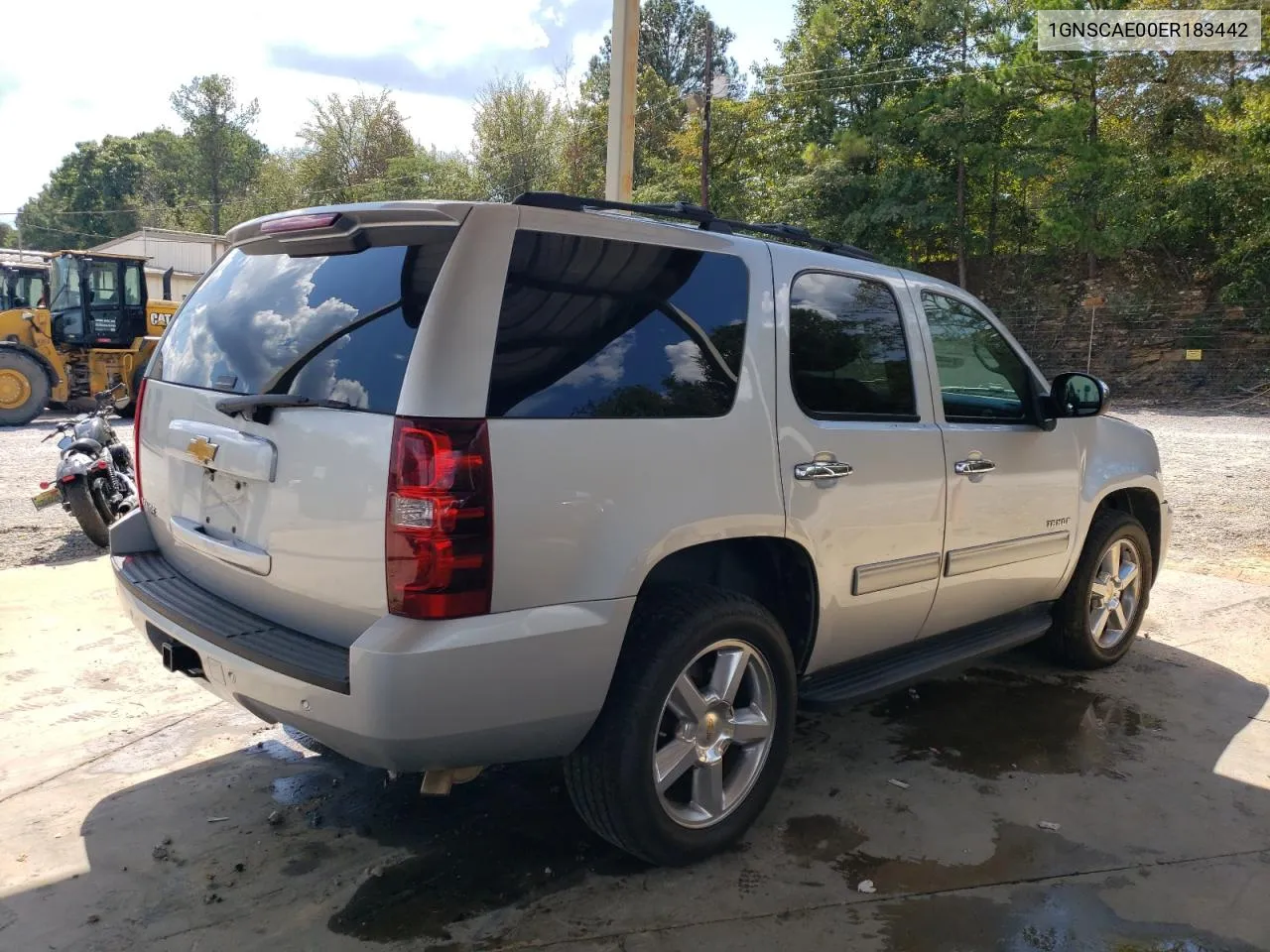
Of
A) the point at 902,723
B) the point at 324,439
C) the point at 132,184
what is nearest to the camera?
the point at 324,439

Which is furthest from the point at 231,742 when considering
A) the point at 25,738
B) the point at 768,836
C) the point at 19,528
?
the point at 19,528

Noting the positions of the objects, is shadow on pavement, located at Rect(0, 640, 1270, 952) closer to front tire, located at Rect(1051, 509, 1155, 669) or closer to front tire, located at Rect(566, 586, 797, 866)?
front tire, located at Rect(566, 586, 797, 866)

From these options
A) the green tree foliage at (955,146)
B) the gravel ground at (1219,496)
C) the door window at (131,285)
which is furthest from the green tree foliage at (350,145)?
the gravel ground at (1219,496)

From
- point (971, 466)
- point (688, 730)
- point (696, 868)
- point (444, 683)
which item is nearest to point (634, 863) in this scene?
point (696, 868)

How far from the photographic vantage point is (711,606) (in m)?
2.88

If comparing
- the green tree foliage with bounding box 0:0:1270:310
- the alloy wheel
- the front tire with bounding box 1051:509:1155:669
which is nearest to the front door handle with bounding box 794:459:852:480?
the alloy wheel

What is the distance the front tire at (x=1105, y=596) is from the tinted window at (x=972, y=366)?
102 cm

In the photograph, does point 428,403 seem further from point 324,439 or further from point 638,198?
point 638,198

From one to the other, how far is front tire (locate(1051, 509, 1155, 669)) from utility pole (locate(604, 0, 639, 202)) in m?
4.67

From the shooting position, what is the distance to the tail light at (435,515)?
7.70 ft

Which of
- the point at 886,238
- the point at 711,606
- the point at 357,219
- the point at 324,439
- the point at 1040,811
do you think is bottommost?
the point at 1040,811

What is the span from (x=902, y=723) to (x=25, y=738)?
3.59 m

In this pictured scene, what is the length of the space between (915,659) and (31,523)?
288 inches

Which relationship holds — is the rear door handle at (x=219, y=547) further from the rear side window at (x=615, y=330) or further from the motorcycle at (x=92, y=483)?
the motorcycle at (x=92, y=483)
